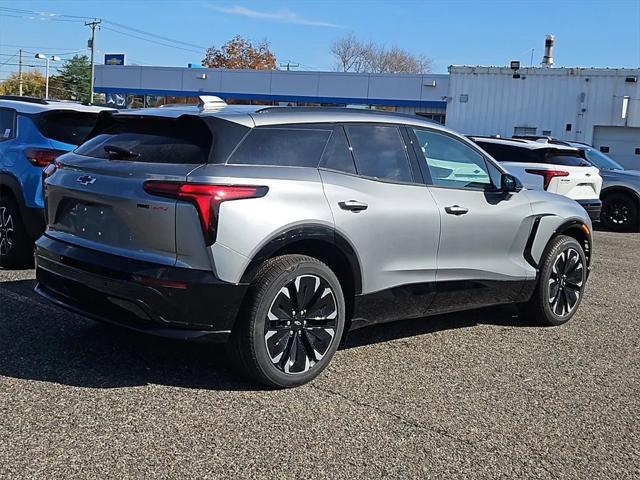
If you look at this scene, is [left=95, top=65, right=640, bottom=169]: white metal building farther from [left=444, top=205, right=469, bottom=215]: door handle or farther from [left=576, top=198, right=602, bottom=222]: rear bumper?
[left=444, top=205, right=469, bottom=215]: door handle

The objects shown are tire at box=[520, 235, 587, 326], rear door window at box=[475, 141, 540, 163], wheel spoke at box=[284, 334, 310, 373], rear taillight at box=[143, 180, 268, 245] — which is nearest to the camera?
rear taillight at box=[143, 180, 268, 245]

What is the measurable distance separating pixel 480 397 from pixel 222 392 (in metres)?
1.57

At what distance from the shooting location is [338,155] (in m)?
4.98

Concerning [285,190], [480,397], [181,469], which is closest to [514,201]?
[480,397]

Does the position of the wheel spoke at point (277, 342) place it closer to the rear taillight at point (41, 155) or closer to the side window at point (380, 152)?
the side window at point (380, 152)

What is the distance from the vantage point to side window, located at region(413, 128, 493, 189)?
18.3 feet

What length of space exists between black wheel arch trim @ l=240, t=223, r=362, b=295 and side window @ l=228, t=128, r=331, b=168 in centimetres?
44

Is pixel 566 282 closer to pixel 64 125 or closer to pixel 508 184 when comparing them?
pixel 508 184

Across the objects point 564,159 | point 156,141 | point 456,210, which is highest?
point 564,159

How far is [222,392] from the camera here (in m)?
4.47

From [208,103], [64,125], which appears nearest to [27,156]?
[64,125]

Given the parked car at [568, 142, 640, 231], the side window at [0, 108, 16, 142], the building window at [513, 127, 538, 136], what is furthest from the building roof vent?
the building window at [513, 127, 538, 136]

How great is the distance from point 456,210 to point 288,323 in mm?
1695

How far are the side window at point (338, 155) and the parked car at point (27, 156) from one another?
10.8 feet
